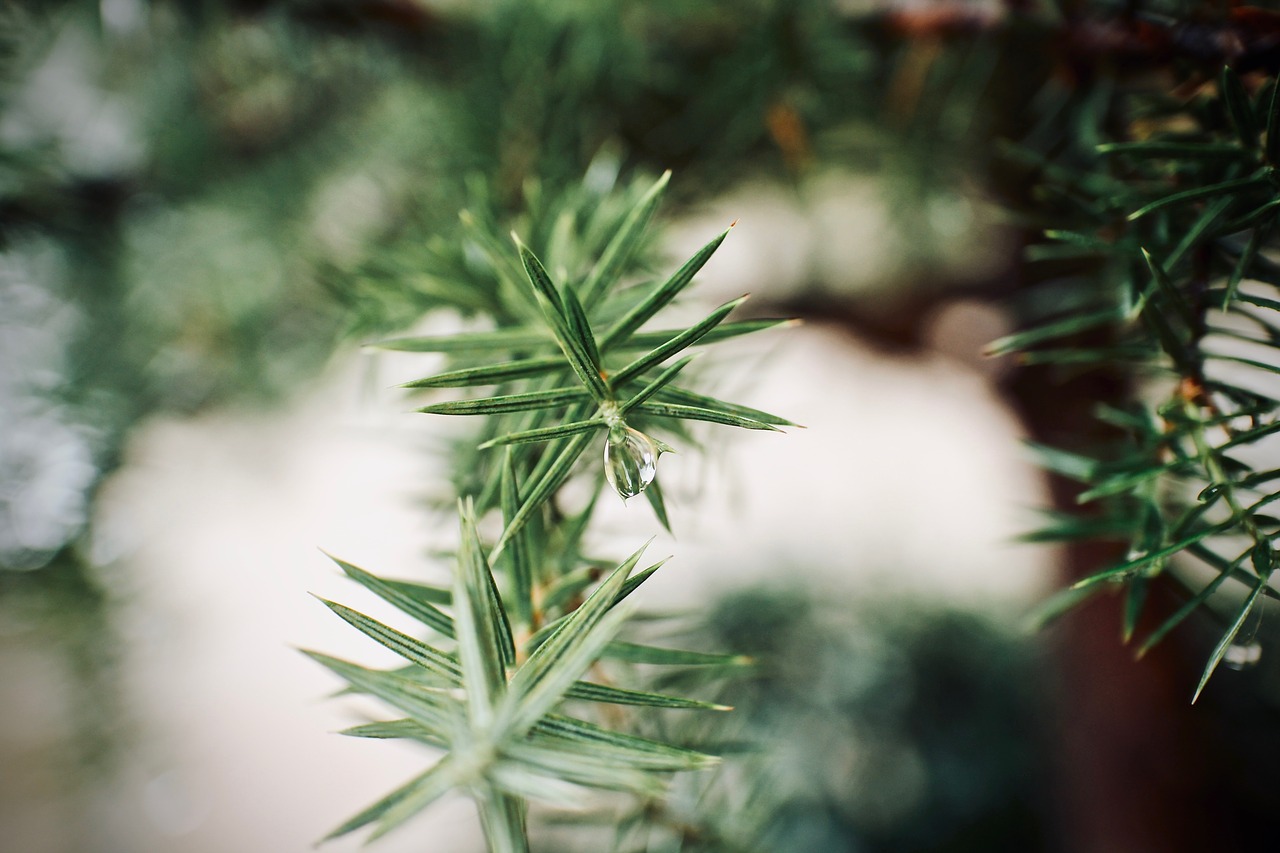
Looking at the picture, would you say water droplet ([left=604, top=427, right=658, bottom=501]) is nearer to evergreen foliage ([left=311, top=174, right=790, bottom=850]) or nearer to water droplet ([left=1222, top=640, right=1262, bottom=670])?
evergreen foliage ([left=311, top=174, right=790, bottom=850])

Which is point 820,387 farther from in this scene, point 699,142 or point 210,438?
point 210,438

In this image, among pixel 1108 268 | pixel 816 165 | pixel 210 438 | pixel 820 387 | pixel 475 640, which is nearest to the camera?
pixel 475 640

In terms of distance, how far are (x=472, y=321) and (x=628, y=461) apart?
0.10 metres

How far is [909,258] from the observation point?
0.44 meters

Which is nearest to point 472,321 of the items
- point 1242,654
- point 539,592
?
point 539,592

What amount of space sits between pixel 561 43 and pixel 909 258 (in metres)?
0.27

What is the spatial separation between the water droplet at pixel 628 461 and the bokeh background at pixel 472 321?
86 millimetres

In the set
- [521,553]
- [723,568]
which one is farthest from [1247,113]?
[723,568]

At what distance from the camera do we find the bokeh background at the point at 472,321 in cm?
26

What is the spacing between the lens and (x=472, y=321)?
0.64 ft

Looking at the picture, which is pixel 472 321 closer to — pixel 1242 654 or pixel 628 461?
pixel 628 461

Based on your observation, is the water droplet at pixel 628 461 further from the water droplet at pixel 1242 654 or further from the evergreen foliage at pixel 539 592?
the water droplet at pixel 1242 654

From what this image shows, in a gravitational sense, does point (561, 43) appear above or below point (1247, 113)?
above

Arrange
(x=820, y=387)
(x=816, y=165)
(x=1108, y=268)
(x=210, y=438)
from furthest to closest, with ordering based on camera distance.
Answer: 1. (x=820, y=387)
2. (x=210, y=438)
3. (x=816, y=165)
4. (x=1108, y=268)
